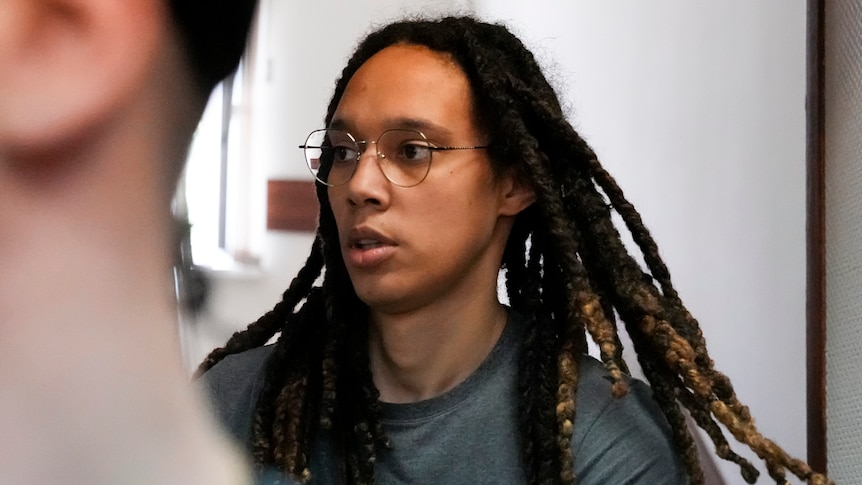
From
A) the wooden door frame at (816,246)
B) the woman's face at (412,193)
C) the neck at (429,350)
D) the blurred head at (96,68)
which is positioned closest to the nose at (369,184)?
the woman's face at (412,193)

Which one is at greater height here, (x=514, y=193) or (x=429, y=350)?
(x=514, y=193)

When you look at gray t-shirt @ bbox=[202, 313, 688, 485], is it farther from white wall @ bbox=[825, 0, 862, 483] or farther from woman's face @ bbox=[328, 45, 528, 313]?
white wall @ bbox=[825, 0, 862, 483]

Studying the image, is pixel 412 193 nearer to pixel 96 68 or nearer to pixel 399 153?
pixel 399 153

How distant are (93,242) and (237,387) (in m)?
0.33

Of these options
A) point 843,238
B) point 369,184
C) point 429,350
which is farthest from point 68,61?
point 843,238

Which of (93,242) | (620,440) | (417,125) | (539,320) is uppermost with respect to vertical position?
(417,125)

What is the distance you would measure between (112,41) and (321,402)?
0.45m

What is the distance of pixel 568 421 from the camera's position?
0.65 meters

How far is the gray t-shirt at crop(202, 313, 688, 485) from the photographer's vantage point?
656 mm

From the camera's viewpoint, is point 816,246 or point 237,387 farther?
point 816,246

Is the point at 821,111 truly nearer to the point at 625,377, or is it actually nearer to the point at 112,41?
the point at 625,377

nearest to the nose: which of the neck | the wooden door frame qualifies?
the neck

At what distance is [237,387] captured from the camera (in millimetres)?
665

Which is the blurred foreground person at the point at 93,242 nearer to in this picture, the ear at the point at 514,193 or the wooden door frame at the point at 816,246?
the ear at the point at 514,193
